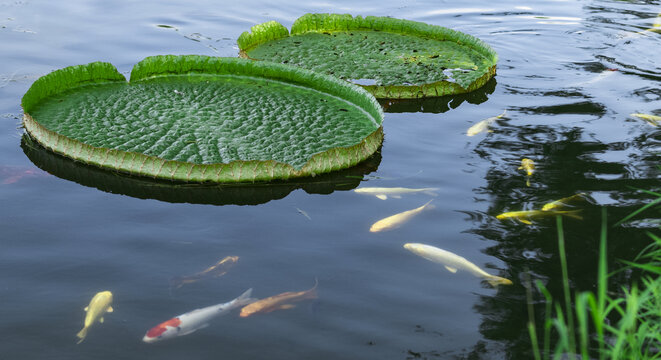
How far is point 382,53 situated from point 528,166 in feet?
6.80

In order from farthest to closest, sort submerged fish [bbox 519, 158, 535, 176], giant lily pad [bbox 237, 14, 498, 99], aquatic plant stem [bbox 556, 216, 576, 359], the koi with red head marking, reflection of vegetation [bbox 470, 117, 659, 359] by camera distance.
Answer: giant lily pad [bbox 237, 14, 498, 99] → submerged fish [bbox 519, 158, 535, 176] → reflection of vegetation [bbox 470, 117, 659, 359] → the koi with red head marking → aquatic plant stem [bbox 556, 216, 576, 359]

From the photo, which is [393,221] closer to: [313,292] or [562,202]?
[313,292]

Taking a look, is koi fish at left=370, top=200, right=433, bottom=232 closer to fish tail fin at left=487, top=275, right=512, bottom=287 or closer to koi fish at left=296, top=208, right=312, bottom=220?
koi fish at left=296, top=208, right=312, bottom=220

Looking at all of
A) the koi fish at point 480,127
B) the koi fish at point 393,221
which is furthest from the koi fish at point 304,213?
the koi fish at point 480,127

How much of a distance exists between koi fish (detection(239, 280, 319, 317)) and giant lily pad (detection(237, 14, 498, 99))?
8.15ft

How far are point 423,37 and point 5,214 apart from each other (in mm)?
4000

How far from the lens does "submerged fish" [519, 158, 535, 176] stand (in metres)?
3.97

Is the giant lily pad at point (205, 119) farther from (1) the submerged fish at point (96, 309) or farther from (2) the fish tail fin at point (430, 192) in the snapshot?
(1) the submerged fish at point (96, 309)

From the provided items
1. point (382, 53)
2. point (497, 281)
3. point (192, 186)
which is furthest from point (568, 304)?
point (382, 53)

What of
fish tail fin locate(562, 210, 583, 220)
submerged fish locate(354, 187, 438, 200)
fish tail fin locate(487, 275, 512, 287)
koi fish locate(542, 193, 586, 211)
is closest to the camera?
fish tail fin locate(487, 275, 512, 287)

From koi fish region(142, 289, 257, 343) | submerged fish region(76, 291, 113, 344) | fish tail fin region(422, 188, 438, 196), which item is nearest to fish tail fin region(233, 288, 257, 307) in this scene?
koi fish region(142, 289, 257, 343)

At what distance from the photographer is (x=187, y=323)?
2.50m

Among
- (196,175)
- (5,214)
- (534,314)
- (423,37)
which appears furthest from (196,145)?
(423,37)

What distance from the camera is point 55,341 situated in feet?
7.98
